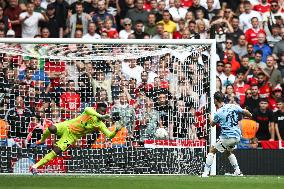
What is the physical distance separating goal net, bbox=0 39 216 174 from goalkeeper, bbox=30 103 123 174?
0.80 m

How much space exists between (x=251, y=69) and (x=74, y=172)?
5580mm

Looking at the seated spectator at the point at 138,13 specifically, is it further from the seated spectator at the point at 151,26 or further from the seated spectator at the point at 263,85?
the seated spectator at the point at 263,85

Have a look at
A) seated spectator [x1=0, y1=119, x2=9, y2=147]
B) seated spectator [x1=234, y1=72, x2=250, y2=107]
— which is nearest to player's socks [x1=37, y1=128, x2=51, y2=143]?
seated spectator [x1=0, y1=119, x2=9, y2=147]

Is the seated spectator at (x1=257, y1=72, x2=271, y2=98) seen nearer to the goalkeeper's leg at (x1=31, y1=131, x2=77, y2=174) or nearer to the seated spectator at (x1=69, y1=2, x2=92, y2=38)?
the seated spectator at (x1=69, y1=2, x2=92, y2=38)

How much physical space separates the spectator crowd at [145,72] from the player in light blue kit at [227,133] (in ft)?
3.62

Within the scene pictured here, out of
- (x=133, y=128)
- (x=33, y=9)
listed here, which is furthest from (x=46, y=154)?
(x=33, y=9)

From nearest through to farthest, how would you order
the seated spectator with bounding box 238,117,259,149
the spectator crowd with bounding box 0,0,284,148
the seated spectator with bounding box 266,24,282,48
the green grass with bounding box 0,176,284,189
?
1. the green grass with bounding box 0,176,284,189
2. the spectator crowd with bounding box 0,0,284,148
3. the seated spectator with bounding box 238,117,259,149
4. the seated spectator with bounding box 266,24,282,48

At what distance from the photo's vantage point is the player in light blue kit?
19.1 m

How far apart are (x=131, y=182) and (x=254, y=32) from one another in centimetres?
876

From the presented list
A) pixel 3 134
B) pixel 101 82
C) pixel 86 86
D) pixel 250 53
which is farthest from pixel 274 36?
pixel 3 134

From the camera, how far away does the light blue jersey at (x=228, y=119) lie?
19141mm

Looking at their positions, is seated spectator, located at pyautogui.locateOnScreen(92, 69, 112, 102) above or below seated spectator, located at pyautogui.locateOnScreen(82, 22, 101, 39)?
below

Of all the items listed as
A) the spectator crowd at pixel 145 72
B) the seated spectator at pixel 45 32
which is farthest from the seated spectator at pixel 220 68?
the seated spectator at pixel 45 32

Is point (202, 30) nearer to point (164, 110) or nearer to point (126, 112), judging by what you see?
point (164, 110)
